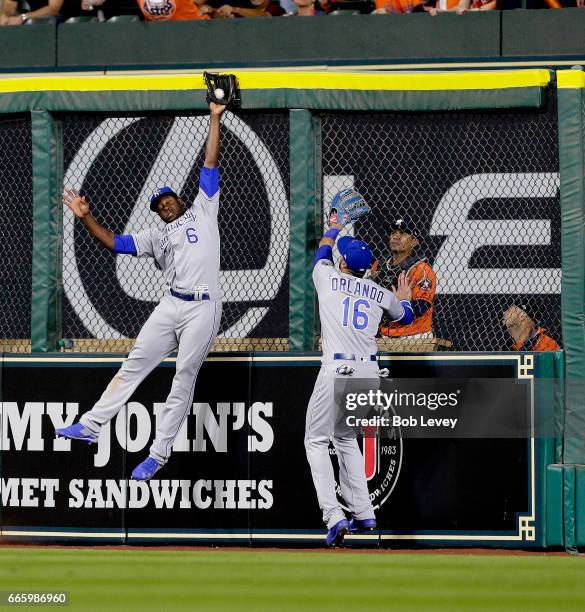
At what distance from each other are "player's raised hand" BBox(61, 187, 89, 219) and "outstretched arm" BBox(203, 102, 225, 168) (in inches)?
35.4

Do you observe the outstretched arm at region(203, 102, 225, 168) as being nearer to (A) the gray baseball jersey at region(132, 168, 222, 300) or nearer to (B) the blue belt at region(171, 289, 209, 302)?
(A) the gray baseball jersey at region(132, 168, 222, 300)

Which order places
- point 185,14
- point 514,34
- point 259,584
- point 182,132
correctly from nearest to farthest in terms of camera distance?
point 259,584 → point 182,132 → point 514,34 → point 185,14

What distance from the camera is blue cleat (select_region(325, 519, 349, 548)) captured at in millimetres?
8445

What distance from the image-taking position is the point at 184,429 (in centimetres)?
906

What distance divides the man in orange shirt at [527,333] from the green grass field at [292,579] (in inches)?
57.7

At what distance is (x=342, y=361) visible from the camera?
852 centimetres

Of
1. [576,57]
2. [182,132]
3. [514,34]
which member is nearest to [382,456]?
[182,132]

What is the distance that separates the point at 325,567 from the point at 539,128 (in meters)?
3.44

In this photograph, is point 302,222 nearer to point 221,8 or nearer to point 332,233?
point 332,233

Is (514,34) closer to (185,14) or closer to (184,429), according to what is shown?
(185,14)

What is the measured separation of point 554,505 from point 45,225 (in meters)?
4.14

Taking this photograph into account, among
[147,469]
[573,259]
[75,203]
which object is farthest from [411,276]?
[75,203]

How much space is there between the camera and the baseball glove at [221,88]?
865 centimetres

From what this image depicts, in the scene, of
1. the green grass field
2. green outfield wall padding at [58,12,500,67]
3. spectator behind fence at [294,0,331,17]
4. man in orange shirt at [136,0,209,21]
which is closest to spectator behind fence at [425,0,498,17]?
green outfield wall padding at [58,12,500,67]
